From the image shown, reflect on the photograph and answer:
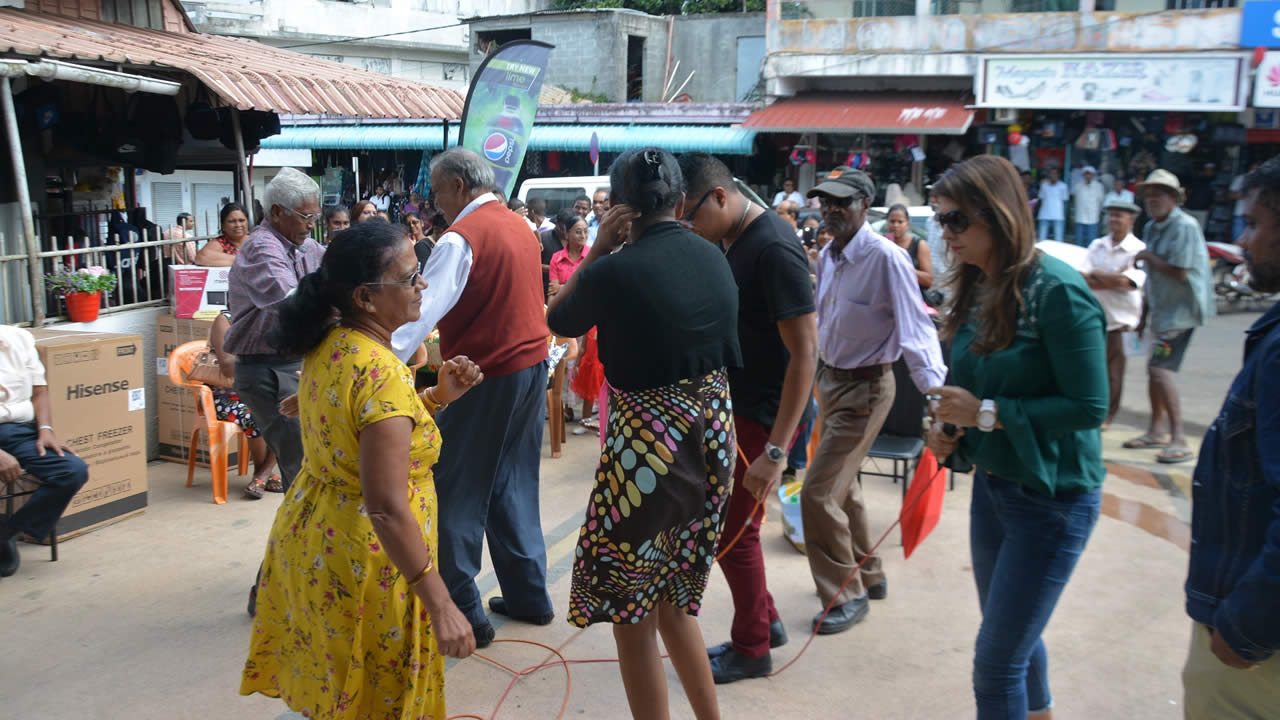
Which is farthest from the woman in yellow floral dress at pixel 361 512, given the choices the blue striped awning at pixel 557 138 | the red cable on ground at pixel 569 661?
the blue striped awning at pixel 557 138

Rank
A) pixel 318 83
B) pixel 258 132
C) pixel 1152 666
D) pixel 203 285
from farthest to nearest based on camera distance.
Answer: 1. pixel 258 132
2. pixel 318 83
3. pixel 203 285
4. pixel 1152 666

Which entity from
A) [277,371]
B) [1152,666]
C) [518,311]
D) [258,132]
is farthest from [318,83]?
[1152,666]

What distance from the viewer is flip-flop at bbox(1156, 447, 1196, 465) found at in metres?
6.43

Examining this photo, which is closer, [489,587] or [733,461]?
[733,461]

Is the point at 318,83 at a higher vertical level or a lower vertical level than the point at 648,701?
higher

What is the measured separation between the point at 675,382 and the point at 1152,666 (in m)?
2.36

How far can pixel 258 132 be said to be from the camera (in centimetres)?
926

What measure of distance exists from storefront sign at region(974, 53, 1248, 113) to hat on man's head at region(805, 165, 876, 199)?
13950mm

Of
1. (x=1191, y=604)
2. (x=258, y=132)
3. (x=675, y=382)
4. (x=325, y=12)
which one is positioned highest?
(x=325, y=12)

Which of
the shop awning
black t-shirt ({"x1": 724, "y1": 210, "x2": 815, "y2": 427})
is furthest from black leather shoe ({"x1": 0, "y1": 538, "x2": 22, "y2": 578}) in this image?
the shop awning

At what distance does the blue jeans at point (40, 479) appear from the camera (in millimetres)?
4359

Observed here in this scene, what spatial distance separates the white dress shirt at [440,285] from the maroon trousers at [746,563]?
3.71 ft

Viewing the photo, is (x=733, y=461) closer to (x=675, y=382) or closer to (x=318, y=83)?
(x=675, y=382)

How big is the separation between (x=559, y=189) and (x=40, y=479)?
10.0 metres
